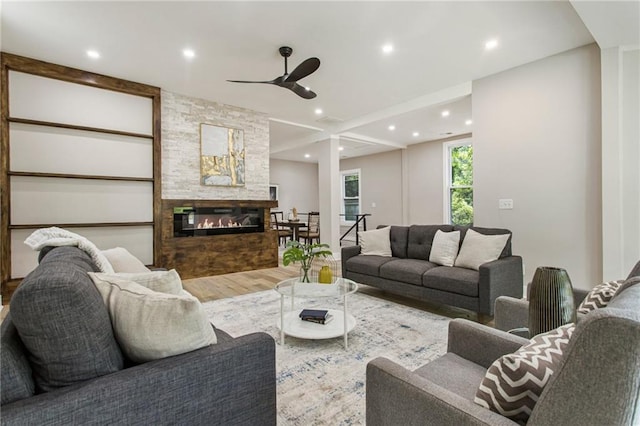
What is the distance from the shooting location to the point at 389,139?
7590mm

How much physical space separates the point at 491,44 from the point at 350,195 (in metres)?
6.97

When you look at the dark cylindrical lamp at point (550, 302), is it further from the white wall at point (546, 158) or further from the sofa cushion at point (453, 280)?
the white wall at point (546, 158)

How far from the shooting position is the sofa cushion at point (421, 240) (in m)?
3.72

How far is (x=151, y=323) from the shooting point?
1034 mm

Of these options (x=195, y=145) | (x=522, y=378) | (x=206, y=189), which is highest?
(x=195, y=145)

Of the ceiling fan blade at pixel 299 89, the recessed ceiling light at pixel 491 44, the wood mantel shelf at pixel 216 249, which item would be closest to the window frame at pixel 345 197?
the wood mantel shelf at pixel 216 249

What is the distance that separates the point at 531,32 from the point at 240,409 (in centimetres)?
401

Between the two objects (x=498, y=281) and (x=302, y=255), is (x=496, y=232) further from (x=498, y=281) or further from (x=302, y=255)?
(x=302, y=255)

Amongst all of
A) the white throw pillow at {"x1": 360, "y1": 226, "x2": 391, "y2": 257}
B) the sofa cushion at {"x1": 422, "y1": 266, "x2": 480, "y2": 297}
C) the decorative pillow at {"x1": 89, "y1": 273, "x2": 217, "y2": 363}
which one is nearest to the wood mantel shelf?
the white throw pillow at {"x1": 360, "y1": 226, "x2": 391, "y2": 257}

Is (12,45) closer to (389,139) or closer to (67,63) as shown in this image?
(67,63)

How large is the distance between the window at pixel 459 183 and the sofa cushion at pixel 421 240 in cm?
382

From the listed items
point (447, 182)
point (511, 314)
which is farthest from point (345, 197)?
point (511, 314)

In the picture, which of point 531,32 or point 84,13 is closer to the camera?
point 84,13

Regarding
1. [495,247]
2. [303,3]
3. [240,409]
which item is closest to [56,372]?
[240,409]
